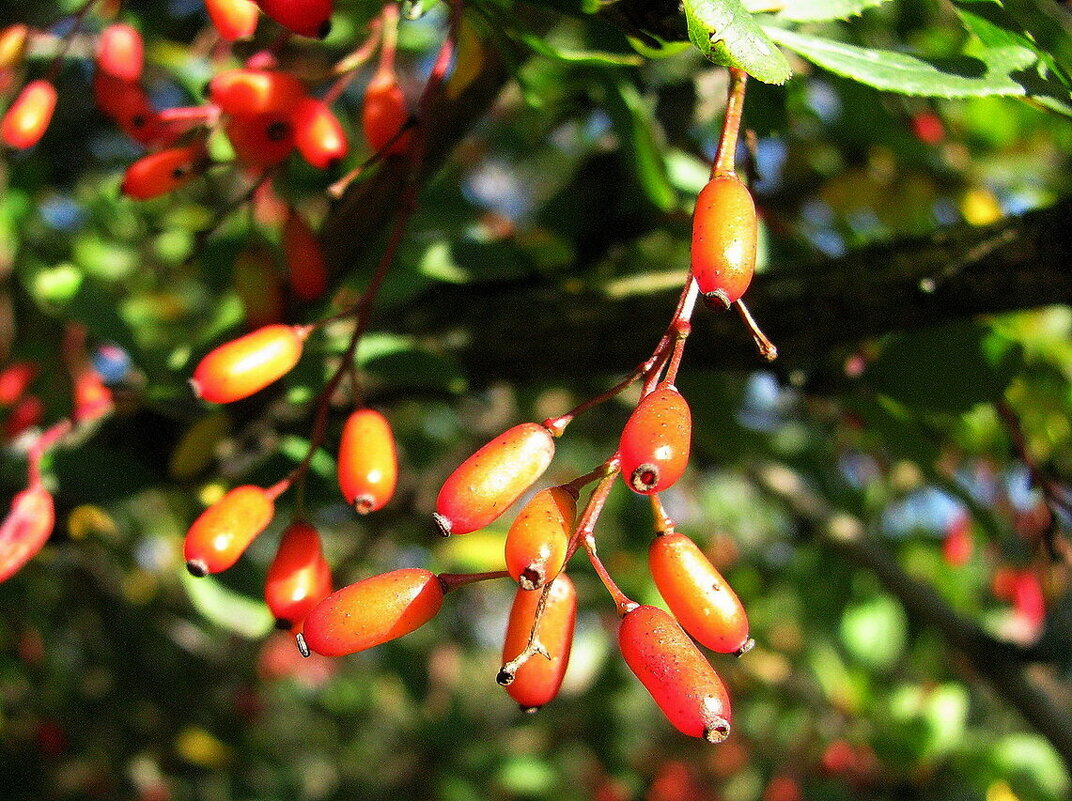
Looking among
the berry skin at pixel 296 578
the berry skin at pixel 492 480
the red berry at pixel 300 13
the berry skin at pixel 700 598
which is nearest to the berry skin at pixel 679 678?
the berry skin at pixel 700 598

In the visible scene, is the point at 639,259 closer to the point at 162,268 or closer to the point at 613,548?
the point at 162,268

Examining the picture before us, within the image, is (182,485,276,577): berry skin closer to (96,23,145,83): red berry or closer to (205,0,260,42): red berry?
(205,0,260,42): red berry

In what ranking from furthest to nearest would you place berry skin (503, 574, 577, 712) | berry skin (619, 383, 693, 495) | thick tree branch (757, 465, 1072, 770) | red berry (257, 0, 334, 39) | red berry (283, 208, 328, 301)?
thick tree branch (757, 465, 1072, 770), red berry (283, 208, 328, 301), red berry (257, 0, 334, 39), berry skin (503, 574, 577, 712), berry skin (619, 383, 693, 495)

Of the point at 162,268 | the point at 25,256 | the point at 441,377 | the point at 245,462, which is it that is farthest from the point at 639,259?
the point at 162,268

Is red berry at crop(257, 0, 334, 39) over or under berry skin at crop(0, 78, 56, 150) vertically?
over

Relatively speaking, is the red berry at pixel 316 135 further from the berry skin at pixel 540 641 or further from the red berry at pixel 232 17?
the berry skin at pixel 540 641

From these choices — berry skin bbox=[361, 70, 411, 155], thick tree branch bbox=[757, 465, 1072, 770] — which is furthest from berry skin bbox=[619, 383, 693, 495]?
thick tree branch bbox=[757, 465, 1072, 770]
